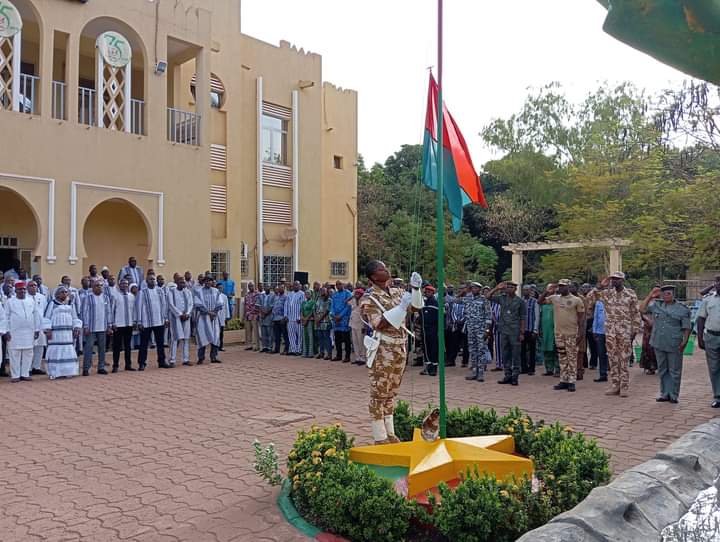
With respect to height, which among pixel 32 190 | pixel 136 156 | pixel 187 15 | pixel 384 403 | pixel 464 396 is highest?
pixel 187 15

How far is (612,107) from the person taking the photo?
91.6ft

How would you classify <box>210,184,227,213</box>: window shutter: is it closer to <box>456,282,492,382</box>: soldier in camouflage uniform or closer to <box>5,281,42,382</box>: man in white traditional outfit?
<box>5,281,42,382</box>: man in white traditional outfit

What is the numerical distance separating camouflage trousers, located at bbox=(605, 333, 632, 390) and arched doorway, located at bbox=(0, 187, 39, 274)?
521 inches

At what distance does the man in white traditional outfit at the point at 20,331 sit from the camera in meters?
10.6

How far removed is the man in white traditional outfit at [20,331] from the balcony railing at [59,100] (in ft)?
17.5

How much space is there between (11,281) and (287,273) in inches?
385

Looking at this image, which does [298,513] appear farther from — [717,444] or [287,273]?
[287,273]

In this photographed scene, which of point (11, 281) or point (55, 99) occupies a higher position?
point (55, 99)

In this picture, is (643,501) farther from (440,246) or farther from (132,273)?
(132,273)

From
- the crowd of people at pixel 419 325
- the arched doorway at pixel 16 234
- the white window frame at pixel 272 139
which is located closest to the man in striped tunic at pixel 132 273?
the crowd of people at pixel 419 325

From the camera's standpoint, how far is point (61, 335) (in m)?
10.9

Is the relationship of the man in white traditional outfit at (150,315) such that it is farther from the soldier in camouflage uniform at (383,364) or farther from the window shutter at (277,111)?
the window shutter at (277,111)

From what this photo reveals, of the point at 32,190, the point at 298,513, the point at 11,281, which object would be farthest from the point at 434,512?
the point at 32,190

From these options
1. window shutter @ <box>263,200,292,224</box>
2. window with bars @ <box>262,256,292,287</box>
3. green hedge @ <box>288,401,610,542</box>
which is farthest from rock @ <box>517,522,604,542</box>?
window shutter @ <box>263,200,292,224</box>
